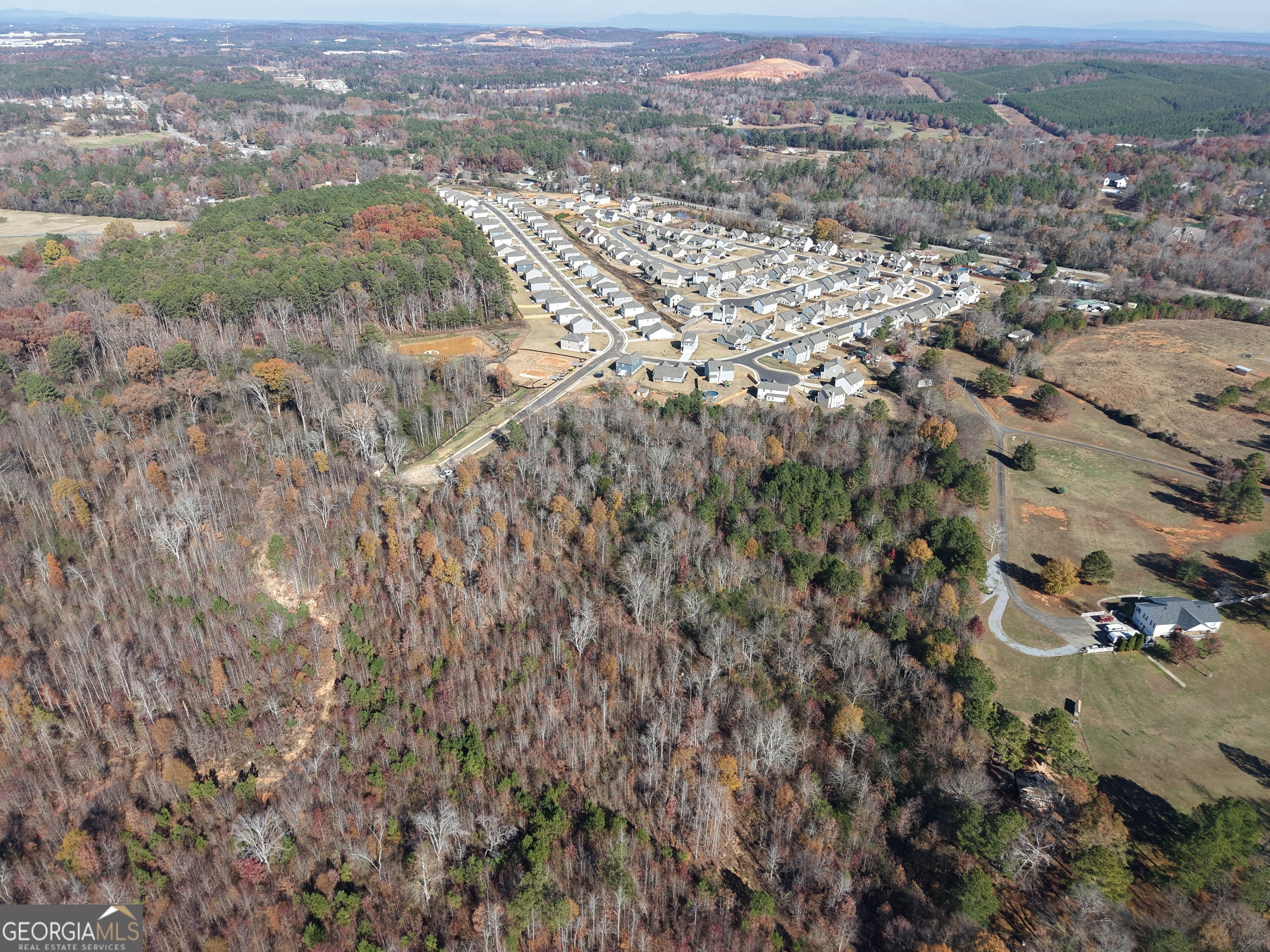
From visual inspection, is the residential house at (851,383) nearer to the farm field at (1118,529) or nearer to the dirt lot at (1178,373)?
the farm field at (1118,529)

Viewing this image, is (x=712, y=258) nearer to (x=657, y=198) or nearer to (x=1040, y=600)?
(x=657, y=198)

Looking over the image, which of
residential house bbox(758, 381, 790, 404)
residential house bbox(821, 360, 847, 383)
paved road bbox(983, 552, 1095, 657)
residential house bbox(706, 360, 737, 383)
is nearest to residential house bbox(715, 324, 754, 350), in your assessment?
residential house bbox(706, 360, 737, 383)

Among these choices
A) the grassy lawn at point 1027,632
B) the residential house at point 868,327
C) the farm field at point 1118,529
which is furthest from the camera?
the residential house at point 868,327

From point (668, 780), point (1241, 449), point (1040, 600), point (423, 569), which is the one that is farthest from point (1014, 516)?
point (423, 569)

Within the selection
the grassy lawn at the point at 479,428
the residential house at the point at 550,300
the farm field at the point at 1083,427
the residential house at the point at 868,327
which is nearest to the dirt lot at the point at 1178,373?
the farm field at the point at 1083,427

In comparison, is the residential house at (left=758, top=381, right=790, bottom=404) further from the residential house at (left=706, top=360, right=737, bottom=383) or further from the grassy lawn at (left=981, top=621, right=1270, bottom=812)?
the grassy lawn at (left=981, top=621, right=1270, bottom=812)

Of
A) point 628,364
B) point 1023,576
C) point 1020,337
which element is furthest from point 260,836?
point 1020,337

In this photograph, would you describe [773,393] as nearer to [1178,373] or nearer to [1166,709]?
[1166,709]
